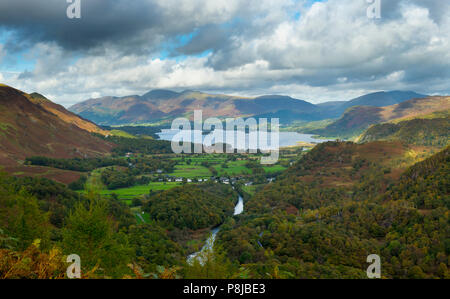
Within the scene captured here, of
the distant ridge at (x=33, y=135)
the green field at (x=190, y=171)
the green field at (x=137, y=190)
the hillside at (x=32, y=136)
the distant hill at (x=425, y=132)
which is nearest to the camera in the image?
the green field at (x=137, y=190)

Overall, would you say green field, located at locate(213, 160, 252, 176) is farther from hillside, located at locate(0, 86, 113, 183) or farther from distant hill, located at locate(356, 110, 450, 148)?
distant hill, located at locate(356, 110, 450, 148)

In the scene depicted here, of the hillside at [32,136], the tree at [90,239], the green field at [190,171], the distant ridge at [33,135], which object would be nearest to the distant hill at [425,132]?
the green field at [190,171]

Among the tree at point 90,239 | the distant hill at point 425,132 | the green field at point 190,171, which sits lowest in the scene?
the green field at point 190,171

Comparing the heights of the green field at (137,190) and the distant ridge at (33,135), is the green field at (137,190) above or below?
below

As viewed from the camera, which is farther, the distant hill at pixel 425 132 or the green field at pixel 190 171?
the distant hill at pixel 425 132

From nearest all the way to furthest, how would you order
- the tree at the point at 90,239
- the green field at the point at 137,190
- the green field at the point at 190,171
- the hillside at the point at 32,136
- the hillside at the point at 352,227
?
the tree at the point at 90,239 < the hillside at the point at 352,227 < the green field at the point at 137,190 < the hillside at the point at 32,136 < the green field at the point at 190,171

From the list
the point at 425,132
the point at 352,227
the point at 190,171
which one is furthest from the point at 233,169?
the point at 425,132

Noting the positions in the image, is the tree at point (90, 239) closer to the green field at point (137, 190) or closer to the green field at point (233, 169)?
the green field at point (137, 190)

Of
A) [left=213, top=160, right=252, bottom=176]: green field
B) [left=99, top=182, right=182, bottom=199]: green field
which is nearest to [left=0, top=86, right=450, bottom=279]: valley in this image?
Result: [left=213, top=160, right=252, bottom=176]: green field
